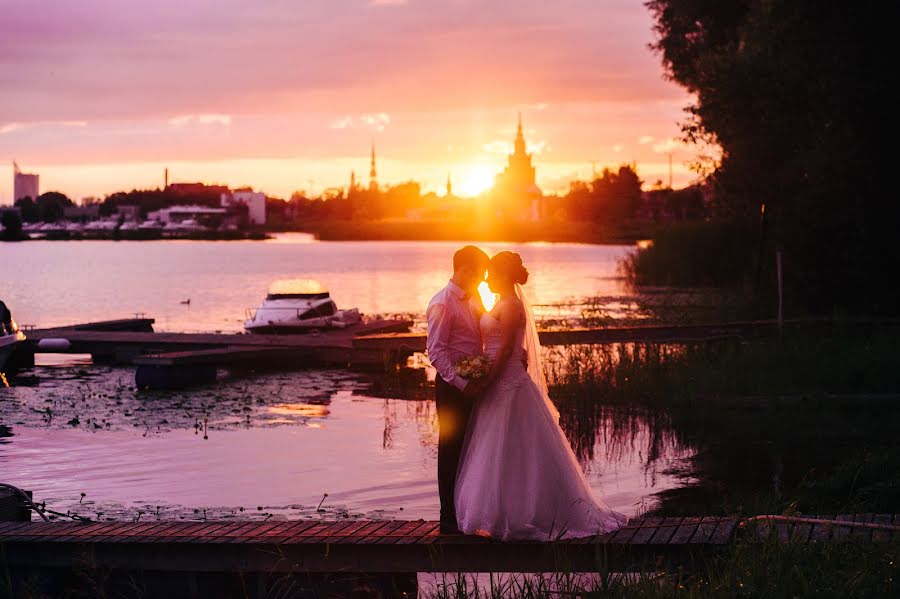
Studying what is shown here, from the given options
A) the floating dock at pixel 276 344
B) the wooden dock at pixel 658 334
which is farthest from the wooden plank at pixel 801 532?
the floating dock at pixel 276 344

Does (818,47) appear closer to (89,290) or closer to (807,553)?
(807,553)

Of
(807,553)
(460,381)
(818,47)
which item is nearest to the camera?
(807,553)

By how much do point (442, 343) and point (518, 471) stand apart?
120cm

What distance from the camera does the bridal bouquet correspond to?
956 cm

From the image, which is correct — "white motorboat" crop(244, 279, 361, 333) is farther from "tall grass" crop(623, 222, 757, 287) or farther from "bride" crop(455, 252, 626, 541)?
"bride" crop(455, 252, 626, 541)

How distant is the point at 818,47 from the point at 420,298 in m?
46.2

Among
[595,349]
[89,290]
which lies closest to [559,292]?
[89,290]

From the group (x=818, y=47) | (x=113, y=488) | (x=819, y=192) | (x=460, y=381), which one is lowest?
(x=113, y=488)

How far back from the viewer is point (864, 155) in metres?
26.4

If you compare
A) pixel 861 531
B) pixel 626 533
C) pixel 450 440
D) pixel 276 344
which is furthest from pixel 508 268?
pixel 276 344

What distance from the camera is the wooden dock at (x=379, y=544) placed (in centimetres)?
966

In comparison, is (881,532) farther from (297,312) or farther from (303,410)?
(297,312)

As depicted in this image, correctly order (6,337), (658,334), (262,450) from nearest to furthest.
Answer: (262,450)
(658,334)
(6,337)

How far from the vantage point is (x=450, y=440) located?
10.0m
